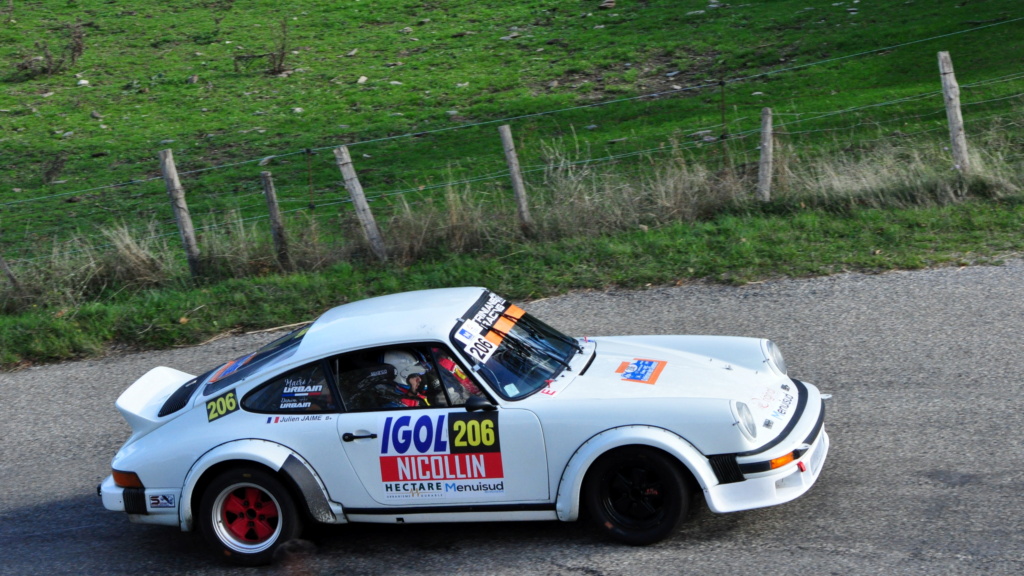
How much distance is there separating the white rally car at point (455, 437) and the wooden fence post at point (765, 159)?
17.0ft

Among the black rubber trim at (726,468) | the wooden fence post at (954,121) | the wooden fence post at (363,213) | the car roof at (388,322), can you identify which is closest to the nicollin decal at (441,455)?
the car roof at (388,322)

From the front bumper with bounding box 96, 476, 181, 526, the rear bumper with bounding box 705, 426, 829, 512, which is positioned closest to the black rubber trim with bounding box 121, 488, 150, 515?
the front bumper with bounding box 96, 476, 181, 526

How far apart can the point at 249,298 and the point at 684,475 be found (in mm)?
6249

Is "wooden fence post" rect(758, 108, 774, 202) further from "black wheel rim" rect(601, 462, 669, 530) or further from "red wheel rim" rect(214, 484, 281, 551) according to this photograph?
"red wheel rim" rect(214, 484, 281, 551)

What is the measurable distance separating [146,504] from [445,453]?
1.73m

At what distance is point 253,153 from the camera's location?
55.9 ft

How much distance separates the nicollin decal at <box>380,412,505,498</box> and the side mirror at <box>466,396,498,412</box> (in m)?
0.04

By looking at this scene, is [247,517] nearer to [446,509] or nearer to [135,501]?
[135,501]

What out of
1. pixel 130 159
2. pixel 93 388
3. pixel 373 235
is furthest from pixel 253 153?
pixel 93 388

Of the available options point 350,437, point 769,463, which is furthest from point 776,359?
point 350,437

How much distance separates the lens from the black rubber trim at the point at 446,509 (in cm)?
479

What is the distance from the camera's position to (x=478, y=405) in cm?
478

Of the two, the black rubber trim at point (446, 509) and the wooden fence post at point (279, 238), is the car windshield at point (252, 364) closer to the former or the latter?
the black rubber trim at point (446, 509)

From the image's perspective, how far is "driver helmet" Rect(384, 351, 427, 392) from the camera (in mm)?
5039
